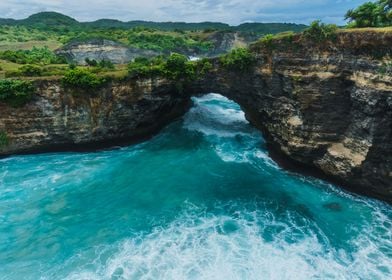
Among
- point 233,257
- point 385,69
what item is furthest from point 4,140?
point 385,69

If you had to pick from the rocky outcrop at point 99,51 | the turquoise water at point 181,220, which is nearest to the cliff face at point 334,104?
the turquoise water at point 181,220

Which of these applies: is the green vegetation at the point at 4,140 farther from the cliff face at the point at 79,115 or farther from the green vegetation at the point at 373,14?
the green vegetation at the point at 373,14

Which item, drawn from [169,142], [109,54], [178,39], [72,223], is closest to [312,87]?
[169,142]

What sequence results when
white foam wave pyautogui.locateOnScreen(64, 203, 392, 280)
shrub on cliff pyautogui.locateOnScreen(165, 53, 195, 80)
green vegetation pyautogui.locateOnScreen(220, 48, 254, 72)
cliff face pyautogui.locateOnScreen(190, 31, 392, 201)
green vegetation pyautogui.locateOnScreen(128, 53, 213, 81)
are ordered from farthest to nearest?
shrub on cliff pyautogui.locateOnScreen(165, 53, 195, 80) < green vegetation pyautogui.locateOnScreen(128, 53, 213, 81) < green vegetation pyautogui.locateOnScreen(220, 48, 254, 72) < cliff face pyautogui.locateOnScreen(190, 31, 392, 201) < white foam wave pyautogui.locateOnScreen(64, 203, 392, 280)

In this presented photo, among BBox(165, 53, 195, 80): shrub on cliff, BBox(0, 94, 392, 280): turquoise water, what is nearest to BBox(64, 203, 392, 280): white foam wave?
BBox(0, 94, 392, 280): turquoise water

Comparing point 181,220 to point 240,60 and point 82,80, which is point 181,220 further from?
point 82,80

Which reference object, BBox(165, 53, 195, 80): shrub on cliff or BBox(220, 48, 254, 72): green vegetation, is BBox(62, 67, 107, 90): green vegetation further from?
BBox(220, 48, 254, 72): green vegetation
